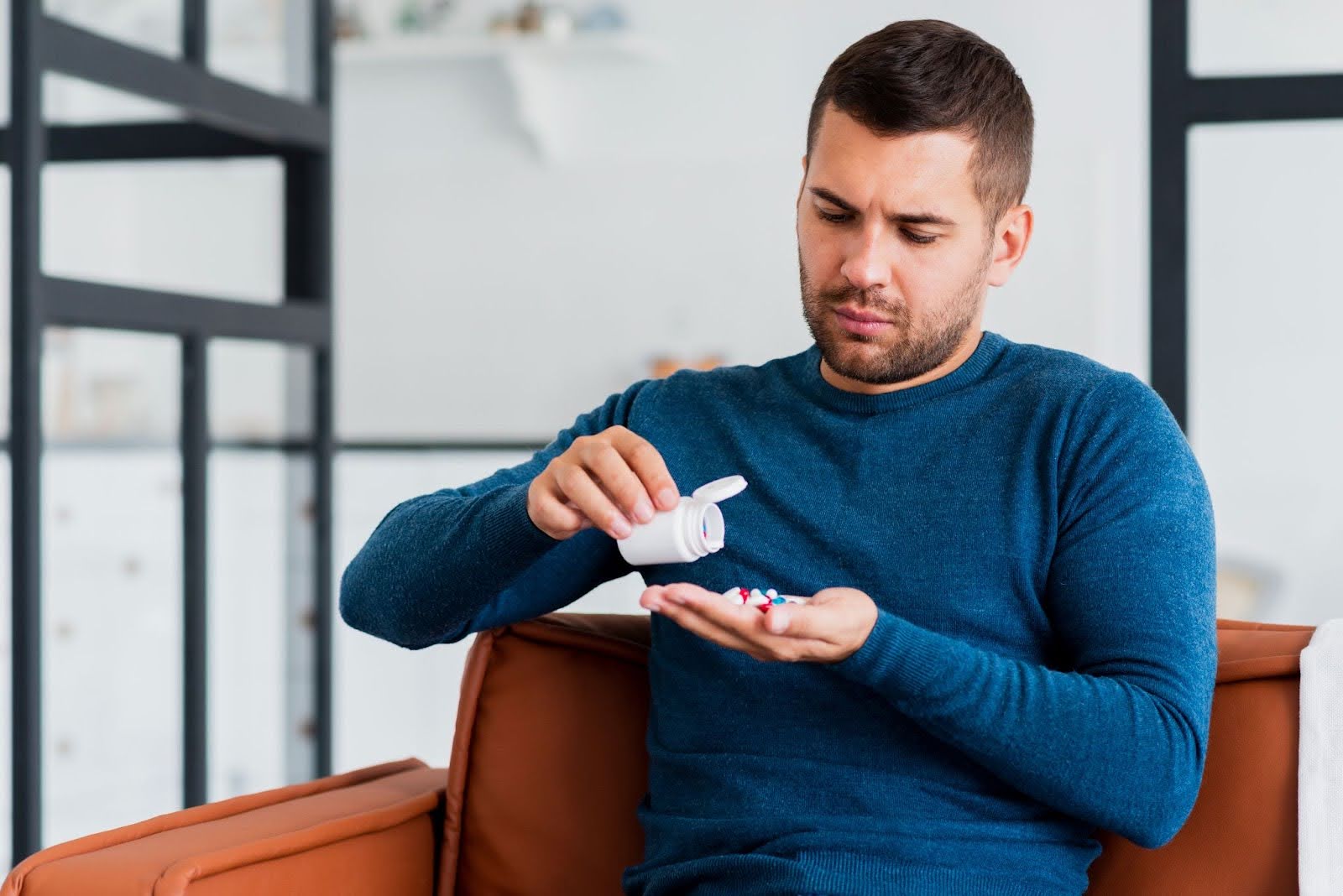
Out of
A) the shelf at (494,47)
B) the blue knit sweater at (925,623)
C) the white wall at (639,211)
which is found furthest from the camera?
the shelf at (494,47)

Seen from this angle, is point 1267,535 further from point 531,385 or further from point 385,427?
point 385,427

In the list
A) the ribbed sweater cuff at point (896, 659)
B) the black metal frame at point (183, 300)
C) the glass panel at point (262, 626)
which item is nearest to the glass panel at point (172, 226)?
the black metal frame at point (183, 300)

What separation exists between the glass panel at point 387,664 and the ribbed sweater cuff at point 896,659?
98.8 inches

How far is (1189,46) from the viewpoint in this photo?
223cm

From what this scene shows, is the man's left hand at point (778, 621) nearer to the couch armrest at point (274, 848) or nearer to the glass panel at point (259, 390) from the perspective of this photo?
the couch armrest at point (274, 848)

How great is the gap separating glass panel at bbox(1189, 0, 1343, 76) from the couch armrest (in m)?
1.55

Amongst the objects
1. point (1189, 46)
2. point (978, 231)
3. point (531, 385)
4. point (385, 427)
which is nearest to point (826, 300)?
point (978, 231)

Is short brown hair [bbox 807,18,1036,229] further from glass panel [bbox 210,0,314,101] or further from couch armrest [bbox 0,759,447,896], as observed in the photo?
glass panel [bbox 210,0,314,101]

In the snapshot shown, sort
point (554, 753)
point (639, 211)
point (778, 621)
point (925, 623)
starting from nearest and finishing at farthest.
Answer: point (778, 621) < point (925, 623) < point (554, 753) < point (639, 211)

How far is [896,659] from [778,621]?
13 centimetres

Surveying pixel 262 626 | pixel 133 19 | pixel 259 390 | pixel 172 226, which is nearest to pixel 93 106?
pixel 133 19

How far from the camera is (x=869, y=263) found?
124 centimetres

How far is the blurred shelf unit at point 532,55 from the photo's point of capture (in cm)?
409

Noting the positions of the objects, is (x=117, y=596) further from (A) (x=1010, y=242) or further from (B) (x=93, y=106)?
(A) (x=1010, y=242)
